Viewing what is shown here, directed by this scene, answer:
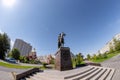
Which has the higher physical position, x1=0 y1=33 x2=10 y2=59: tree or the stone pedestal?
x1=0 y1=33 x2=10 y2=59: tree

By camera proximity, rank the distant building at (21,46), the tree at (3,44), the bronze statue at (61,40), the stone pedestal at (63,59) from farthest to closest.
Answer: the distant building at (21,46) < the tree at (3,44) < the bronze statue at (61,40) < the stone pedestal at (63,59)

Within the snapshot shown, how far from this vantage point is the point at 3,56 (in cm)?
4041

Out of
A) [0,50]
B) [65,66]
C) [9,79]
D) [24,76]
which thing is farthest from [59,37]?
[0,50]

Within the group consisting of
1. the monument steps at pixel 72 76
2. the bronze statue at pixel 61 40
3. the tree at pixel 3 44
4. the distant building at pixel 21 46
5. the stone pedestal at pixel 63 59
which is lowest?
the monument steps at pixel 72 76

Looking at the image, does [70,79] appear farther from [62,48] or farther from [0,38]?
[0,38]

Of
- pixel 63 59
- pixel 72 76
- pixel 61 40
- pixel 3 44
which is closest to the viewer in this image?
pixel 72 76

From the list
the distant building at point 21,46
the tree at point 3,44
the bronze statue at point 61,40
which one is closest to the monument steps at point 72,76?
the bronze statue at point 61,40

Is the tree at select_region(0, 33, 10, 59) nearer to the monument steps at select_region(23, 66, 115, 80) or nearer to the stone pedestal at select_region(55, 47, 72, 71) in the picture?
the stone pedestal at select_region(55, 47, 72, 71)

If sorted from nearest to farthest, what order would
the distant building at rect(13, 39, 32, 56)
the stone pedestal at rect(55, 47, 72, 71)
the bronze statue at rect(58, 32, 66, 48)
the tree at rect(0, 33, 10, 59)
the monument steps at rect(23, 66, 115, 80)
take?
the monument steps at rect(23, 66, 115, 80)
the stone pedestal at rect(55, 47, 72, 71)
the bronze statue at rect(58, 32, 66, 48)
the tree at rect(0, 33, 10, 59)
the distant building at rect(13, 39, 32, 56)

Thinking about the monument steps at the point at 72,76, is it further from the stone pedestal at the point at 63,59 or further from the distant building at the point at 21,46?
the distant building at the point at 21,46

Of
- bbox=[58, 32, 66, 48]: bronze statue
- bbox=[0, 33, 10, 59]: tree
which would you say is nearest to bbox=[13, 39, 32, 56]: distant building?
bbox=[0, 33, 10, 59]: tree

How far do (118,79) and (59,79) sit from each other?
236 inches

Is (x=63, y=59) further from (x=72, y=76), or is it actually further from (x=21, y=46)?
(x=21, y=46)

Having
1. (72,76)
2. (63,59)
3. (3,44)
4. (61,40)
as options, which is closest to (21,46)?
(3,44)
